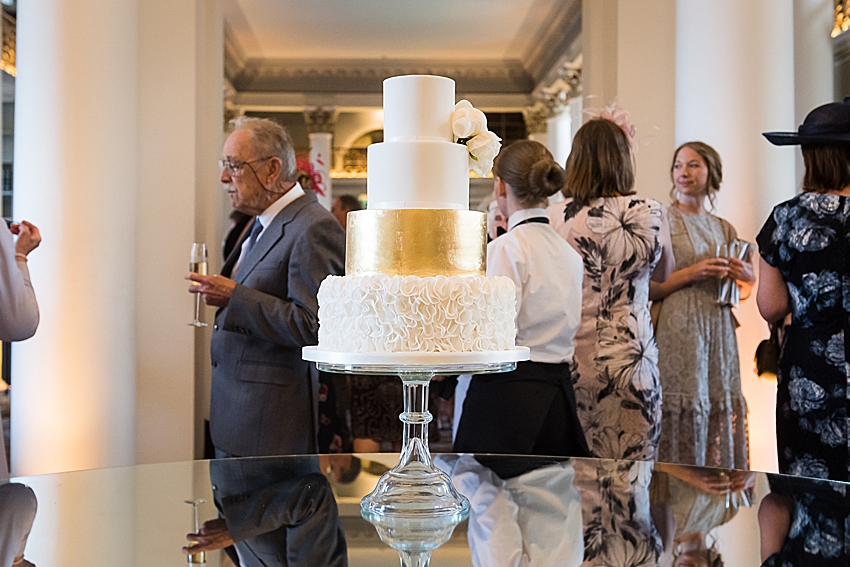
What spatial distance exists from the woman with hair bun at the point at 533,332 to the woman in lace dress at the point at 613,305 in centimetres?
34

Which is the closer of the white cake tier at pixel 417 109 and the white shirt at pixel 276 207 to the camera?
the white cake tier at pixel 417 109

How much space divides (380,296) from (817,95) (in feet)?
16.5

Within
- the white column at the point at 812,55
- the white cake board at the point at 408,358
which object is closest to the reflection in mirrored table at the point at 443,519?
the white cake board at the point at 408,358

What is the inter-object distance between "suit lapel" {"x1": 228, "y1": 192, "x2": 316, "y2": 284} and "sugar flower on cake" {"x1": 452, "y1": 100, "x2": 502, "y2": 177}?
1412mm

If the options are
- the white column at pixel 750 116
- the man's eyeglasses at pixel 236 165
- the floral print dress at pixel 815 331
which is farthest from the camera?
the white column at pixel 750 116

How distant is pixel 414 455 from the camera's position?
167cm

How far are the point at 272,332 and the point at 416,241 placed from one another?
1.36m

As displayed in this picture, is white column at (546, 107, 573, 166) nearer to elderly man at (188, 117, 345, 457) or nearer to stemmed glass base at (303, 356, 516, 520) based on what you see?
elderly man at (188, 117, 345, 457)

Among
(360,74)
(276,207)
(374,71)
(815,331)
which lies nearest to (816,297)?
(815,331)

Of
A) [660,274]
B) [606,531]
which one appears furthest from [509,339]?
[660,274]

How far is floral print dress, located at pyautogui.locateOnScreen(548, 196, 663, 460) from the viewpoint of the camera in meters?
3.11

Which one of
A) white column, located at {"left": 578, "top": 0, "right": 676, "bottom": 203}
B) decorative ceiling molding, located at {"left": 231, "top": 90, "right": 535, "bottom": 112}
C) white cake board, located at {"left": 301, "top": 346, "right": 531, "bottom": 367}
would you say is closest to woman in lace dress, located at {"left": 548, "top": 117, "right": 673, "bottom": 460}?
white cake board, located at {"left": 301, "top": 346, "right": 531, "bottom": 367}

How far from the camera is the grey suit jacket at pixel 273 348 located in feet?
9.60

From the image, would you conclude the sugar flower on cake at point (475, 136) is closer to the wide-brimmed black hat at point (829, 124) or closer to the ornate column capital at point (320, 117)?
the wide-brimmed black hat at point (829, 124)
